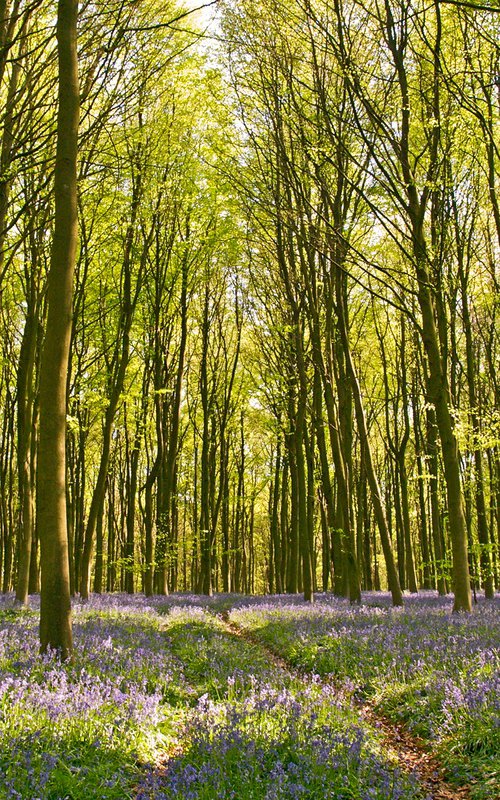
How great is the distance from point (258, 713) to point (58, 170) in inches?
262

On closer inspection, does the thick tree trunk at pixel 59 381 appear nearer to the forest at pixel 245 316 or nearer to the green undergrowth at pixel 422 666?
the forest at pixel 245 316

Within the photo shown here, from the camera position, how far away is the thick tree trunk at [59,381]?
693 cm

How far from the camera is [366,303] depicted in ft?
84.9

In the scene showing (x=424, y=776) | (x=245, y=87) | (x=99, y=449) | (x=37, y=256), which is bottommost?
(x=424, y=776)

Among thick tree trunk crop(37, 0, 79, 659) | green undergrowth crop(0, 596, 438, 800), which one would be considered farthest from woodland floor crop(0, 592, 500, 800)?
thick tree trunk crop(37, 0, 79, 659)

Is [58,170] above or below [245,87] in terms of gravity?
below

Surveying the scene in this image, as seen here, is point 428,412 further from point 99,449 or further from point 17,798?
point 17,798

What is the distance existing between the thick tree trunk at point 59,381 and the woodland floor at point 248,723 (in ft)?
2.15

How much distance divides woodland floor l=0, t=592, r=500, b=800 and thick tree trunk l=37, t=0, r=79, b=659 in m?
0.66

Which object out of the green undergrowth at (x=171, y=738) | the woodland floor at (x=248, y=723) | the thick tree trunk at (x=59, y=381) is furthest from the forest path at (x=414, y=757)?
the thick tree trunk at (x=59, y=381)

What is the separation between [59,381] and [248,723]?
14.3 ft

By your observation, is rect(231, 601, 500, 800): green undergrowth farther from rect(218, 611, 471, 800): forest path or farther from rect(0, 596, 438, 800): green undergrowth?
rect(0, 596, 438, 800): green undergrowth

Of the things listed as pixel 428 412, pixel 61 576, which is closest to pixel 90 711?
pixel 61 576

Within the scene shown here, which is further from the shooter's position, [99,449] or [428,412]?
[99,449]
